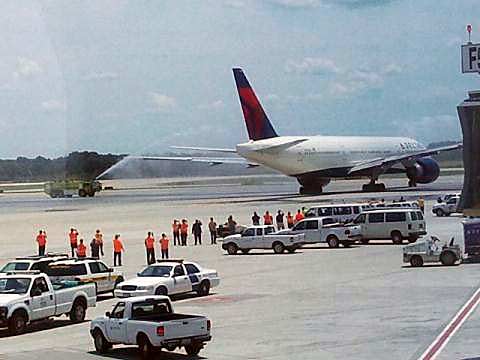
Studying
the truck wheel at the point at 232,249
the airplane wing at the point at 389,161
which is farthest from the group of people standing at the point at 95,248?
the airplane wing at the point at 389,161

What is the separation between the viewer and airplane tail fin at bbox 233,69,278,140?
12425 centimetres

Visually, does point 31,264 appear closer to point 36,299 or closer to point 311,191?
point 36,299

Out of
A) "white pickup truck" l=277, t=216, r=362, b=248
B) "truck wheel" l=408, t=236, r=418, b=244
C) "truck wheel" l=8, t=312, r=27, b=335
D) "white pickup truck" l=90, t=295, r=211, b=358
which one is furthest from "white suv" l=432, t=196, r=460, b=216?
"white pickup truck" l=90, t=295, r=211, b=358

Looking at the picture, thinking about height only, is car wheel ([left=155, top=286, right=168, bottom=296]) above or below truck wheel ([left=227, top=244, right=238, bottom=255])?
below

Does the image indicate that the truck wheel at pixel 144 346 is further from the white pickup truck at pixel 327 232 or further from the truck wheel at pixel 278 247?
the white pickup truck at pixel 327 232

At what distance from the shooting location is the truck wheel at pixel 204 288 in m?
35.5

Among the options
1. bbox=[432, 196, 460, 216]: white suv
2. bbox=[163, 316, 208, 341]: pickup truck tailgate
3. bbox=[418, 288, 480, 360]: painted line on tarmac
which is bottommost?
bbox=[418, 288, 480, 360]: painted line on tarmac

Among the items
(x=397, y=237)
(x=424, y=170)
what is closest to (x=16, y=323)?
(x=397, y=237)

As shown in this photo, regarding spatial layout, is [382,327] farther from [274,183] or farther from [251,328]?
[274,183]

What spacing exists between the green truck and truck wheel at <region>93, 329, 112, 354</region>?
140 m

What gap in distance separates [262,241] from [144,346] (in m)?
30.9

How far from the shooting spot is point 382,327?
26.1 meters

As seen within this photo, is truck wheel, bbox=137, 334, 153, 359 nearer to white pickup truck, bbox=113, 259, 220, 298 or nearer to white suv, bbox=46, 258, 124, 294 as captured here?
white pickup truck, bbox=113, 259, 220, 298

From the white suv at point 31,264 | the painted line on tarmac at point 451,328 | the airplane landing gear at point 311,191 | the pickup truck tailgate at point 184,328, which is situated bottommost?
the painted line on tarmac at point 451,328
